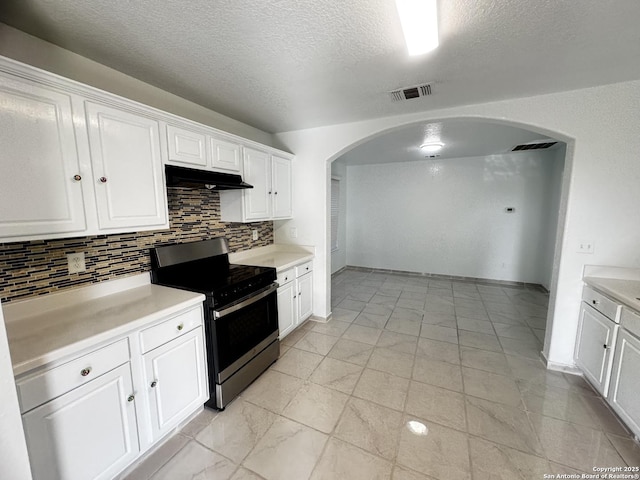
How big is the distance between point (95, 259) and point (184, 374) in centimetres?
102

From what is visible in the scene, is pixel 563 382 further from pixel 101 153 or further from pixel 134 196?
pixel 101 153

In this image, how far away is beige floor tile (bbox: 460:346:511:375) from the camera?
2.51m

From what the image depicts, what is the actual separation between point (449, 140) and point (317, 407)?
3951 millimetres

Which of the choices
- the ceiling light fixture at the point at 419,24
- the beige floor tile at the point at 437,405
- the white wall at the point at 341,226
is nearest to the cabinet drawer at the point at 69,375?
the beige floor tile at the point at 437,405

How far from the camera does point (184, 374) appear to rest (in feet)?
5.78

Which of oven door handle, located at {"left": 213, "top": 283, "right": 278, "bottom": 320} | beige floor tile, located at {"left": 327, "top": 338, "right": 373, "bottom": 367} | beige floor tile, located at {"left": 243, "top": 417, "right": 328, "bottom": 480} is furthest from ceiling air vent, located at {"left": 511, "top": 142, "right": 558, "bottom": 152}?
beige floor tile, located at {"left": 243, "top": 417, "right": 328, "bottom": 480}

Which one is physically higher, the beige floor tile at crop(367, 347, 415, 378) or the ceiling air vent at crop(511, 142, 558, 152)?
the ceiling air vent at crop(511, 142, 558, 152)

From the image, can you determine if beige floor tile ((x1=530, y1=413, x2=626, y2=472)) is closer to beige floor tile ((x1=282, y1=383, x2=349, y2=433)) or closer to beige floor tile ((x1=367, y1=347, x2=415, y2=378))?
beige floor tile ((x1=367, y1=347, x2=415, y2=378))

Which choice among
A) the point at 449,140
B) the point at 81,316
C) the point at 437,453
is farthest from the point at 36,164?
the point at 449,140

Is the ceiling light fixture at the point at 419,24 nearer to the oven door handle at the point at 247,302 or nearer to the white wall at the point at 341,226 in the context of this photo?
the oven door handle at the point at 247,302

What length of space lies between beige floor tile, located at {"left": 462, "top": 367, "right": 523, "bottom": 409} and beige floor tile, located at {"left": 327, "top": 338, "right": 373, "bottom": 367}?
926 millimetres

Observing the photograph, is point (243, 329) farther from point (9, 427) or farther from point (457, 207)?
point (457, 207)

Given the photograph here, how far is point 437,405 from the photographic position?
2062 mm

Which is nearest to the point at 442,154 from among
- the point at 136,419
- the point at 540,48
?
the point at 540,48
